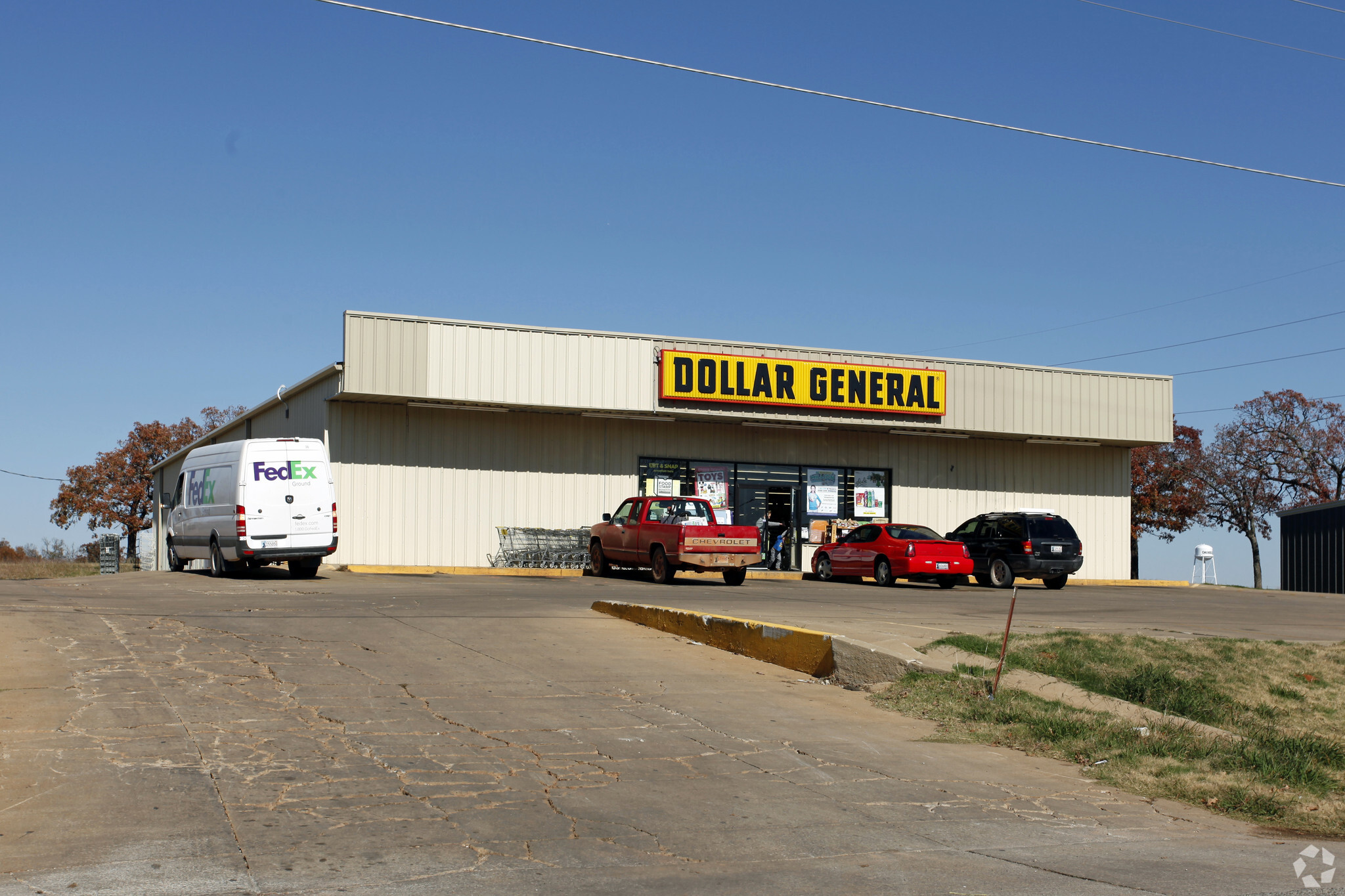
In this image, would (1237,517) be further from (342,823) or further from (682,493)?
(342,823)

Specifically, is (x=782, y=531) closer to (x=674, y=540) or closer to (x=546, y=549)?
(x=546, y=549)

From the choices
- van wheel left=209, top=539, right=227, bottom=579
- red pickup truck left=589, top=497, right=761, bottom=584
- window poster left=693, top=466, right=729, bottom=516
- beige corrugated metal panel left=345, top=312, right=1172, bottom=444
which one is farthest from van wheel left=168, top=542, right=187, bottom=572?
window poster left=693, top=466, right=729, bottom=516

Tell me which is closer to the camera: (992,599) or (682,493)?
(992,599)

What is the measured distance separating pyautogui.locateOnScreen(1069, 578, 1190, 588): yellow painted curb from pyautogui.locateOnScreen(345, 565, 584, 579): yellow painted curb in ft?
50.8

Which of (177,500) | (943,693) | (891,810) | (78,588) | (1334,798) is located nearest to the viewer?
(891,810)

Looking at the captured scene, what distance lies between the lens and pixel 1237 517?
6159 centimetres

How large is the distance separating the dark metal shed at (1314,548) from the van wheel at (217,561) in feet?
116

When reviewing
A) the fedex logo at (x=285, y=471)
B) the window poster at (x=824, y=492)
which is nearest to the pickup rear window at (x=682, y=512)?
the fedex logo at (x=285, y=471)

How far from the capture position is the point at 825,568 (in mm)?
29500

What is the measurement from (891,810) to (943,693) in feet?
11.7

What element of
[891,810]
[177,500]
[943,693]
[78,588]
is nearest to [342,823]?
[891,810]

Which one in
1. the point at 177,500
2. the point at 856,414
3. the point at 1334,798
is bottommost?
the point at 1334,798

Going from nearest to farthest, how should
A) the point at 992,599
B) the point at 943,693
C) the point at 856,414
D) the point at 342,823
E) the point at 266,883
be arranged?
the point at 266,883, the point at 342,823, the point at 943,693, the point at 992,599, the point at 856,414

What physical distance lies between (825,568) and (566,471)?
7215 mm
